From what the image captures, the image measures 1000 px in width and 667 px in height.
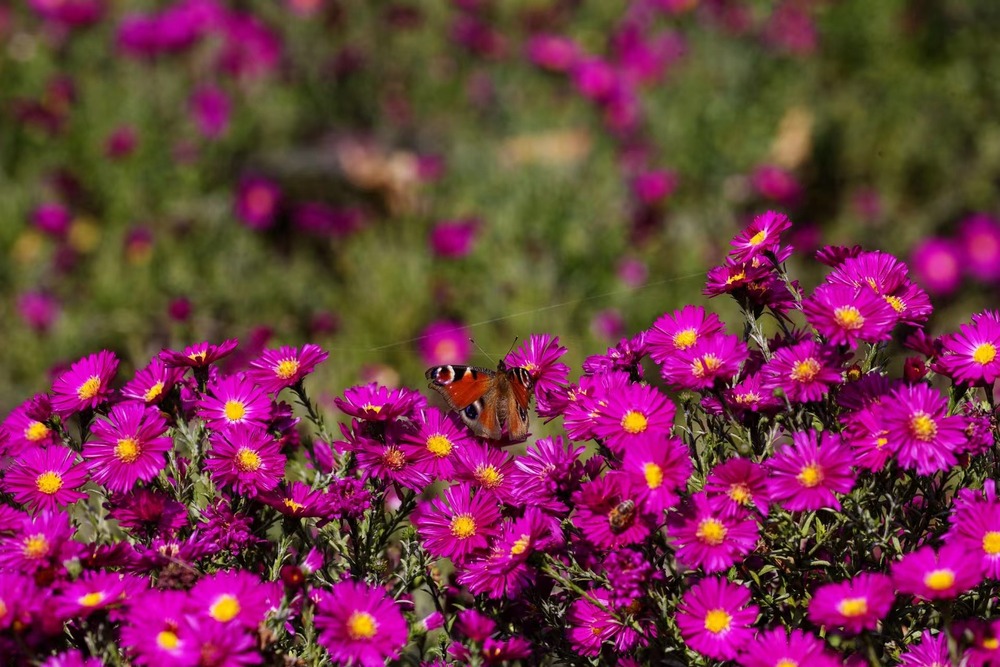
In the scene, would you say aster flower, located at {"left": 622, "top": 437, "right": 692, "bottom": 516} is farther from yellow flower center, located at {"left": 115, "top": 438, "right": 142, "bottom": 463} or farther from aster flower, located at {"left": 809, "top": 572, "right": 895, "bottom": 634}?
yellow flower center, located at {"left": 115, "top": 438, "right": 142, "bottom": 463}

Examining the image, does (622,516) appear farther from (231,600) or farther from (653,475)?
(231,600)

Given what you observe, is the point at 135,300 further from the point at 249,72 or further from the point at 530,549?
Result: the point at 530,549

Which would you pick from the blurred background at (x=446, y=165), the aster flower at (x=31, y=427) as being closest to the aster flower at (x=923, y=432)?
the aster flower at (x=31, y=427)

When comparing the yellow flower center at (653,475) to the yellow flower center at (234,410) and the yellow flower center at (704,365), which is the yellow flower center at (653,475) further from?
the yellow flower center at (234,410)

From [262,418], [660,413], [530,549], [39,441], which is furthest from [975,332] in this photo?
[39,441]

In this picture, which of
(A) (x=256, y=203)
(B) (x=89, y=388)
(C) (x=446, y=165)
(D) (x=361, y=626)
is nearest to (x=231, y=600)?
(D) (x=361, y=626)

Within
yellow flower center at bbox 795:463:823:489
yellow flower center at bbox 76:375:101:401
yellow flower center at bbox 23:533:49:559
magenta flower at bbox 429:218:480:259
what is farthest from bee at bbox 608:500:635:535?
magenta flower at bbox 429:218:480:259

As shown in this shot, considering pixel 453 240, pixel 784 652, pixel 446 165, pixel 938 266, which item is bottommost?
pixel 784 652
